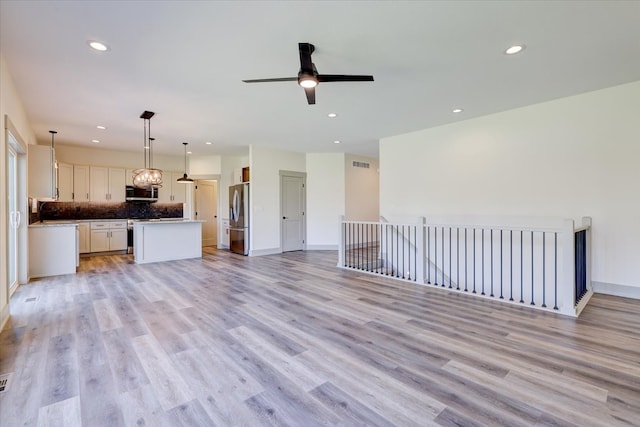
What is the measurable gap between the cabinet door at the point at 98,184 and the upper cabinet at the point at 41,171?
227 centimetres

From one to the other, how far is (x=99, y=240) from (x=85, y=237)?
309 mm

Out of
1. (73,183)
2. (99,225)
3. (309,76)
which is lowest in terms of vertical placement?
(99,225)

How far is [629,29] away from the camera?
2.74 metres

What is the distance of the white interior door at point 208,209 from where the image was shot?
985 cm

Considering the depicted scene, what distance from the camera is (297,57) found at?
10.6ft

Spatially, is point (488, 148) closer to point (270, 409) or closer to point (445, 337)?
point (445, 337)

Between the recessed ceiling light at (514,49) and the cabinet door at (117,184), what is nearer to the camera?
the recessed ceiling light at (514,49)

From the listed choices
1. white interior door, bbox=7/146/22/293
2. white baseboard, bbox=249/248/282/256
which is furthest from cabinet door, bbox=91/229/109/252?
white baseboard, bbox=249/248/282/256

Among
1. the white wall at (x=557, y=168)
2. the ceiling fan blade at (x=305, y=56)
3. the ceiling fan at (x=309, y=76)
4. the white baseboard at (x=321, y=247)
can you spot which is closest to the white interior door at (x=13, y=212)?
the ceiling fan at (x=309, y=76)

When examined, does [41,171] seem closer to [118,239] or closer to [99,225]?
[99,225]

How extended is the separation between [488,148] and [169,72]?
5055mm

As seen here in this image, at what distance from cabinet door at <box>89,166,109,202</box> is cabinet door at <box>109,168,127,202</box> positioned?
91 mm

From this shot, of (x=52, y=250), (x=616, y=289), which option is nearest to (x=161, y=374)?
(x=52, y=250)

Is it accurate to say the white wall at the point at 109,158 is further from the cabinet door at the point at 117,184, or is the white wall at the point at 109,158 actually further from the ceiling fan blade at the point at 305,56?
the ceiling fan blade at the point at 305,56
